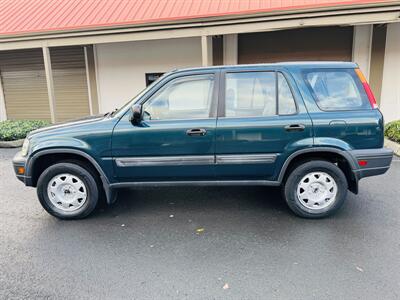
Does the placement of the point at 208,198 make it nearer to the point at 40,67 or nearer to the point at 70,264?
the point at 70,264

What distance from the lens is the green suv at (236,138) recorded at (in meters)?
3.61

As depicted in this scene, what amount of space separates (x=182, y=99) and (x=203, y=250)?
1.78m

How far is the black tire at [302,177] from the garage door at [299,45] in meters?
7.04

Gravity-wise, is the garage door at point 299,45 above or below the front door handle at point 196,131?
above

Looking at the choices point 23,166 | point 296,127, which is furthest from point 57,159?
point 296,127

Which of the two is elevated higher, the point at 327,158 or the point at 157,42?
the point at 157,42

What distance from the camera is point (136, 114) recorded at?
140 inches

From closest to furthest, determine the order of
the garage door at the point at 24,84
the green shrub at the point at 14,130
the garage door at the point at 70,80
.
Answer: the green shrub at the point at 14,130 → the garage door at the point at 70,80 → the garage door at the point at 24,84

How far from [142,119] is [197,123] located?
0.66 metres

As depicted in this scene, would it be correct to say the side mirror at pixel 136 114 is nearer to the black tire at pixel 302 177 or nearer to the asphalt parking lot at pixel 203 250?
the asphalt parking lot at pixel 203 250

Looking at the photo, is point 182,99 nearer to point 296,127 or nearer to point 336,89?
point 296,127

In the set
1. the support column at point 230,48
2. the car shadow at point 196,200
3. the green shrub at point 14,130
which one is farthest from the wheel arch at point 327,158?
the green shrub at point 14,130

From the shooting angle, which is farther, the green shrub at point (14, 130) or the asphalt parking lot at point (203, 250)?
the green shrub at point (14, 130)

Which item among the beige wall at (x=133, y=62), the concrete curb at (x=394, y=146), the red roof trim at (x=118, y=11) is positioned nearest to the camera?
the concrete curb at (x=394, y=146)
